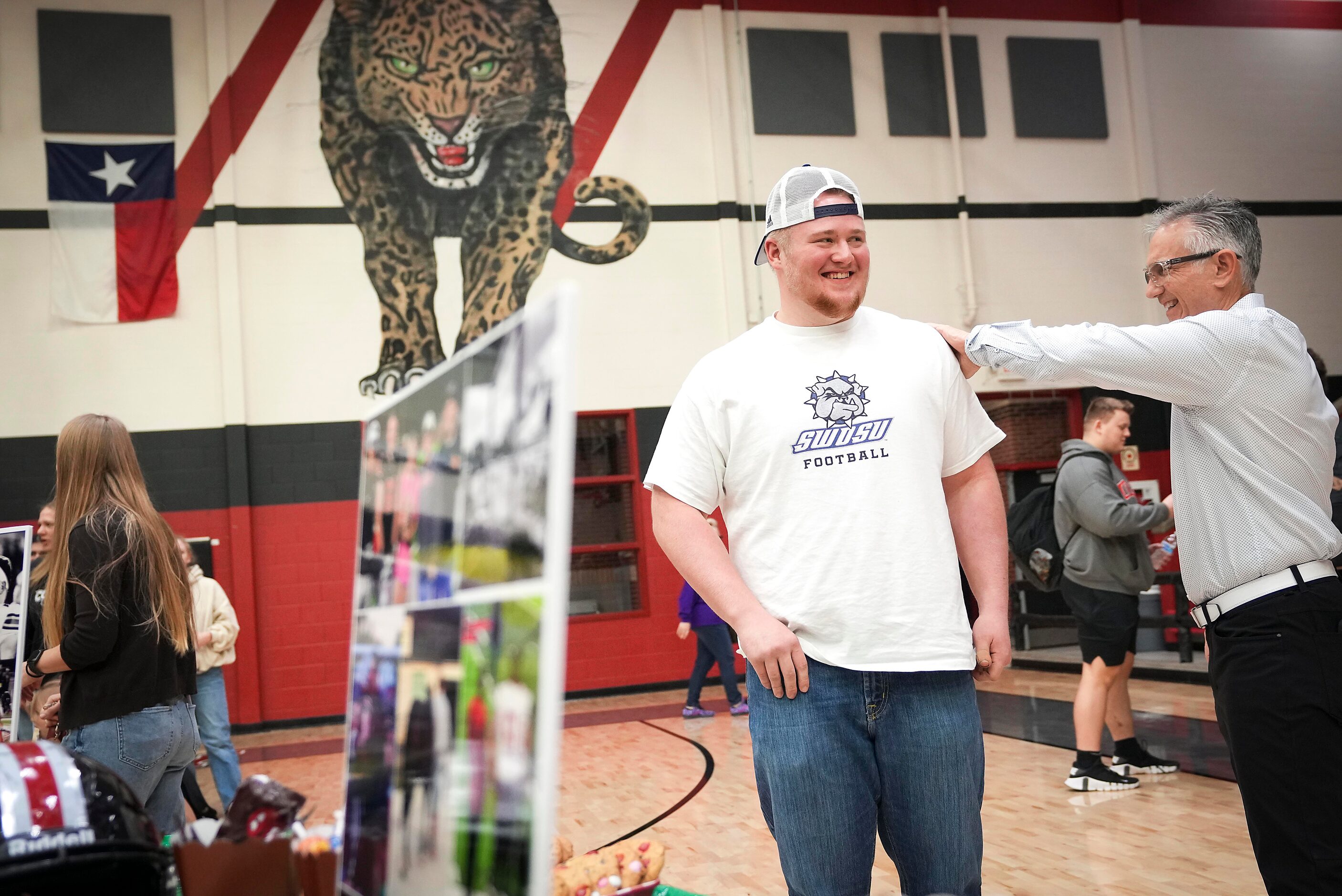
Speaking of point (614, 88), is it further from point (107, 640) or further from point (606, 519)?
point (107, 640)

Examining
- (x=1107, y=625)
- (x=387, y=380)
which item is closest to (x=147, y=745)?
(x=1107, y=625)

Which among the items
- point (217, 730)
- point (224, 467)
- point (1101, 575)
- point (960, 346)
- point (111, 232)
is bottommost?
point (217, 730)

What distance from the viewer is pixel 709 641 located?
25.8ft

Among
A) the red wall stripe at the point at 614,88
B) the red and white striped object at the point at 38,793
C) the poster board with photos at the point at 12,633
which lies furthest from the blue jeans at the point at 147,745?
the red wall stripe at the point at 614,88

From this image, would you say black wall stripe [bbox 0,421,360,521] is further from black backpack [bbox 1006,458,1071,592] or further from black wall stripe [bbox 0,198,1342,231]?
black backpack [bbox 1006,458,1071,592]

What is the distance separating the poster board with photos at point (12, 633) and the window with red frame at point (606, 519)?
7.24 m

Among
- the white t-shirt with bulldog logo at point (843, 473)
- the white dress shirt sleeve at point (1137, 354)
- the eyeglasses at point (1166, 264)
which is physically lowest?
the white t-shirt with bulldog logo at point (843, 473)

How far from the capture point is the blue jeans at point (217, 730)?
5293 millimetres

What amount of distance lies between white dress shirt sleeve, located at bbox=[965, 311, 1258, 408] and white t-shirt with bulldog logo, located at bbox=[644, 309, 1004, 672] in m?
0.11

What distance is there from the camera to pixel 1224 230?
2.26 m

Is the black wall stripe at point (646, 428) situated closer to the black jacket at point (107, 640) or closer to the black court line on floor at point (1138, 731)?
the black court line on floor at point (1138, 731)

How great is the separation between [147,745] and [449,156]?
27.2 ft

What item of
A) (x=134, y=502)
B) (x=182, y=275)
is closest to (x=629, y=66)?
(x=182, y=275)

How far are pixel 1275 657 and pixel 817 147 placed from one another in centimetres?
943
